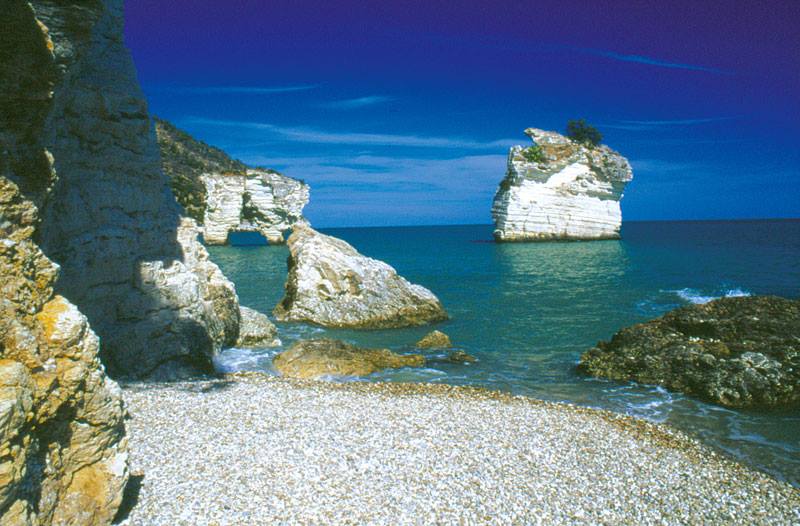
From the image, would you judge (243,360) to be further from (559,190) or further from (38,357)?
(559,190)

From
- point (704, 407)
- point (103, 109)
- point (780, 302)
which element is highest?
point (103, 109)

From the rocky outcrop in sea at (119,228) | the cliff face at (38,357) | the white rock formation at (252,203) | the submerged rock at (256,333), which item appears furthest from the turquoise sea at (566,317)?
the white rock formation at (252,203)

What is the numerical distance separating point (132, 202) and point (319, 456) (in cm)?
836

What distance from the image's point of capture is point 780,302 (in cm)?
1702

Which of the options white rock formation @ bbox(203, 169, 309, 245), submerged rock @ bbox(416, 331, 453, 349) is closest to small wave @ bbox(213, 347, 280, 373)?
submerged rock @ bbox(416, 331, 453, 349)

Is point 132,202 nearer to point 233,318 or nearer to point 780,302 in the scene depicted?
point 233,318

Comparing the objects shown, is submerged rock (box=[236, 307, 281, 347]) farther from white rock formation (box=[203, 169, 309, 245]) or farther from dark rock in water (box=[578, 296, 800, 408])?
white rock formation (box=[203, 169, 309, 245])

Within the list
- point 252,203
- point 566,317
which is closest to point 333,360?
point 566,317

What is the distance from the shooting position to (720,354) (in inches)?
580

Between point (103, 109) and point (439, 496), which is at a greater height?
point (103, 109)

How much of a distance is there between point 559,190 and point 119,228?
7279cm

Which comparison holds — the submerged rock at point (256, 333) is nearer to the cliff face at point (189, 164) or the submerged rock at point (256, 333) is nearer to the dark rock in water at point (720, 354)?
the dark rock in water at point (720, 354)

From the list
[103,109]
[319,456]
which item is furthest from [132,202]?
[319,456]

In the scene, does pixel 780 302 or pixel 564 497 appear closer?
pixel 564 497
